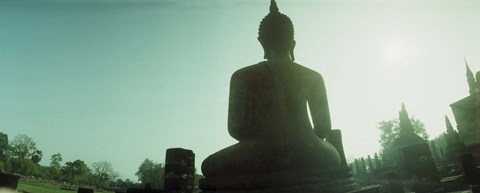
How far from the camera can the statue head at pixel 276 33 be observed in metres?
3.37

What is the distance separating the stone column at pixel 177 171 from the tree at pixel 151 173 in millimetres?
63700

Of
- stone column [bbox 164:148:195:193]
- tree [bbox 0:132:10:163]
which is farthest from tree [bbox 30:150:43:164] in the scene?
stone column [bbox 164:148:195:193]

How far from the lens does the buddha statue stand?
2402 mm

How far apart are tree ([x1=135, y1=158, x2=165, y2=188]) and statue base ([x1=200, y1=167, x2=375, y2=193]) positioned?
68.9 metres

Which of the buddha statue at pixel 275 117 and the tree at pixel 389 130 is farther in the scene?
the tree at pixel 389 130

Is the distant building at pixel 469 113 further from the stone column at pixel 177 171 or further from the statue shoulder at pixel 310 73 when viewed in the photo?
the statue shoulder at pixel 310 73

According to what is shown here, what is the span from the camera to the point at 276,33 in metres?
3.36

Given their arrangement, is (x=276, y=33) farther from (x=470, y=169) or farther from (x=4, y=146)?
(x=4, y=146)

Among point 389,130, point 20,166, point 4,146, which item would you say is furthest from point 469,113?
point 4,146

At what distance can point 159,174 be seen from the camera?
245 feet

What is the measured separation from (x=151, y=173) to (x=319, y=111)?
275 ft

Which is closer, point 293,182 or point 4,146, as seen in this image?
point 293,182

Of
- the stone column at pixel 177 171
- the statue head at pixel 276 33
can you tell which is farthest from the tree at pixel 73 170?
the statue head at pixel 276 33

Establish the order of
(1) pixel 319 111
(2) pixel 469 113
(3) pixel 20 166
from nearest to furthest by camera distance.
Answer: (1) pixel 319 111
(2) pixel 469 113
(3) pixel 20 166
